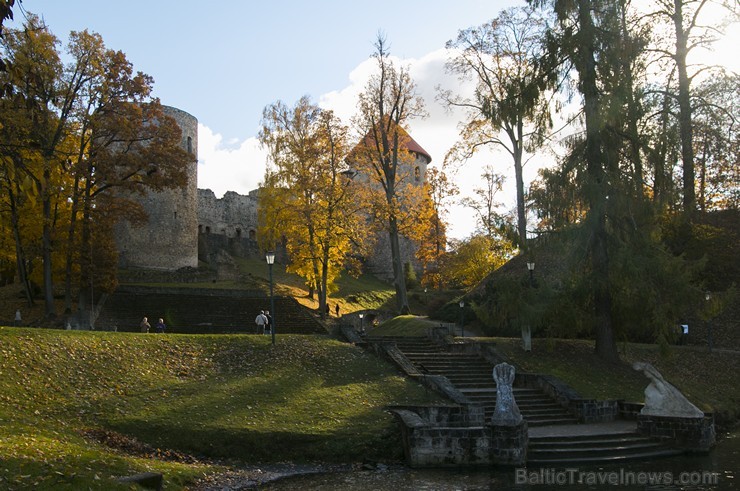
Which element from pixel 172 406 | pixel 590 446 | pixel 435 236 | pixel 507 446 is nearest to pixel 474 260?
pixel 435 236

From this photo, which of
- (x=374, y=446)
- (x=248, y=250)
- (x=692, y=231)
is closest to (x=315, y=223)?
(x=692, y=231)

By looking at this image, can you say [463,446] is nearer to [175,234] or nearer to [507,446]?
[507,446]

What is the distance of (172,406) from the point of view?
13453 millimetres

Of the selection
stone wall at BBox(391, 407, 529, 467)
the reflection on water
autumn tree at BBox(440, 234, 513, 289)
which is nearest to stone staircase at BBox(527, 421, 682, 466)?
the reflection on water

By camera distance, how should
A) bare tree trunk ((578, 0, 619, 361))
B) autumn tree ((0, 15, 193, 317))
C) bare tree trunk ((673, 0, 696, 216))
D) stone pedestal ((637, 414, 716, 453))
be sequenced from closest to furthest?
stone pedestal ((637, 414, 716, 453)) → bare tree trunk ((578, 0, 619, 361)) → autumn tree ((0, 15, 193, 317)) → bare tree trunk ((673, 0, 696, 216))

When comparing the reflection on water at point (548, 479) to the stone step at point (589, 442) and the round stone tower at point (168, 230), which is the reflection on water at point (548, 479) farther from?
the round stone tower at point (168, 230)

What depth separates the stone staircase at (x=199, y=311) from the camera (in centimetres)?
2827

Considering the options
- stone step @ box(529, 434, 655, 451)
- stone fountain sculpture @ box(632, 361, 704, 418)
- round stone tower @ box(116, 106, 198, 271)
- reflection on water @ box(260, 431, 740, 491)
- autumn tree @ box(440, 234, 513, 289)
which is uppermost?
round stone tower @ box(116, 106, 198, 271)

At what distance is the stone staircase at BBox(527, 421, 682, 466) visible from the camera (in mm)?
12717

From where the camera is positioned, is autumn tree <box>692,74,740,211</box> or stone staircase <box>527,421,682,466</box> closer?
stone staircase <box>527,421,682,466</box>

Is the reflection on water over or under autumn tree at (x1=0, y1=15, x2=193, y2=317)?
under

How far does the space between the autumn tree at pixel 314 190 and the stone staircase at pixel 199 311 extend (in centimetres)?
216

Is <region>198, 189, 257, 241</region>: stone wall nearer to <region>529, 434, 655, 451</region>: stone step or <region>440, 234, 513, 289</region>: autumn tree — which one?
<region>440, 234, 513, 289</region>: autumn tree

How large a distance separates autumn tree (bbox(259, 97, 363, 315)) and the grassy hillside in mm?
13214
